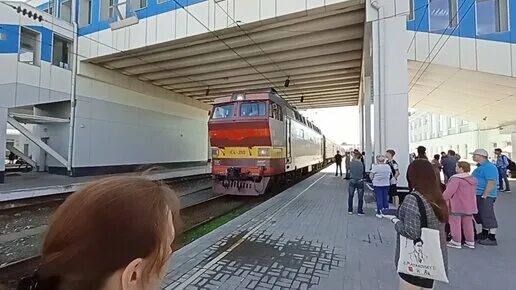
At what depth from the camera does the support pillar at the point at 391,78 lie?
30.7 ft

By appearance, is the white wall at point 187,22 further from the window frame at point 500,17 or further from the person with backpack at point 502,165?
the person with backpack at point 502,165

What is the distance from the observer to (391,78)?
9.56 meters

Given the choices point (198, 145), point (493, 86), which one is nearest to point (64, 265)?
point (493, 86)

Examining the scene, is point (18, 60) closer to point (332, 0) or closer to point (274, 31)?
point (274, 31)

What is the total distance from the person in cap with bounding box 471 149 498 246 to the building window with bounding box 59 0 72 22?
880 inches

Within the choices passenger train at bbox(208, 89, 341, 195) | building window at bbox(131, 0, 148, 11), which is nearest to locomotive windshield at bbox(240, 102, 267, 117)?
passenger train at bbox(208, 89, 341, 195)

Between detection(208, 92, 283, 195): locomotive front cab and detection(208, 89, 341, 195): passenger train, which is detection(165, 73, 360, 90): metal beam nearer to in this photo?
Result: detection(208, 89, 341, 195): passenger train

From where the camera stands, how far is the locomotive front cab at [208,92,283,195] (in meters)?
10.7

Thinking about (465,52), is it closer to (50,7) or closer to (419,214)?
(419,214)

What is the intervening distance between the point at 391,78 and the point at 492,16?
5.44m

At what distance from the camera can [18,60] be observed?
15.0 m

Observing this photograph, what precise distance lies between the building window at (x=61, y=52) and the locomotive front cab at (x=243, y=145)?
36.0ft

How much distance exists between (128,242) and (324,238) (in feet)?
19.1

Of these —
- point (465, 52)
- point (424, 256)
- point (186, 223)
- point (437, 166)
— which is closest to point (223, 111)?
point (186, 223)
